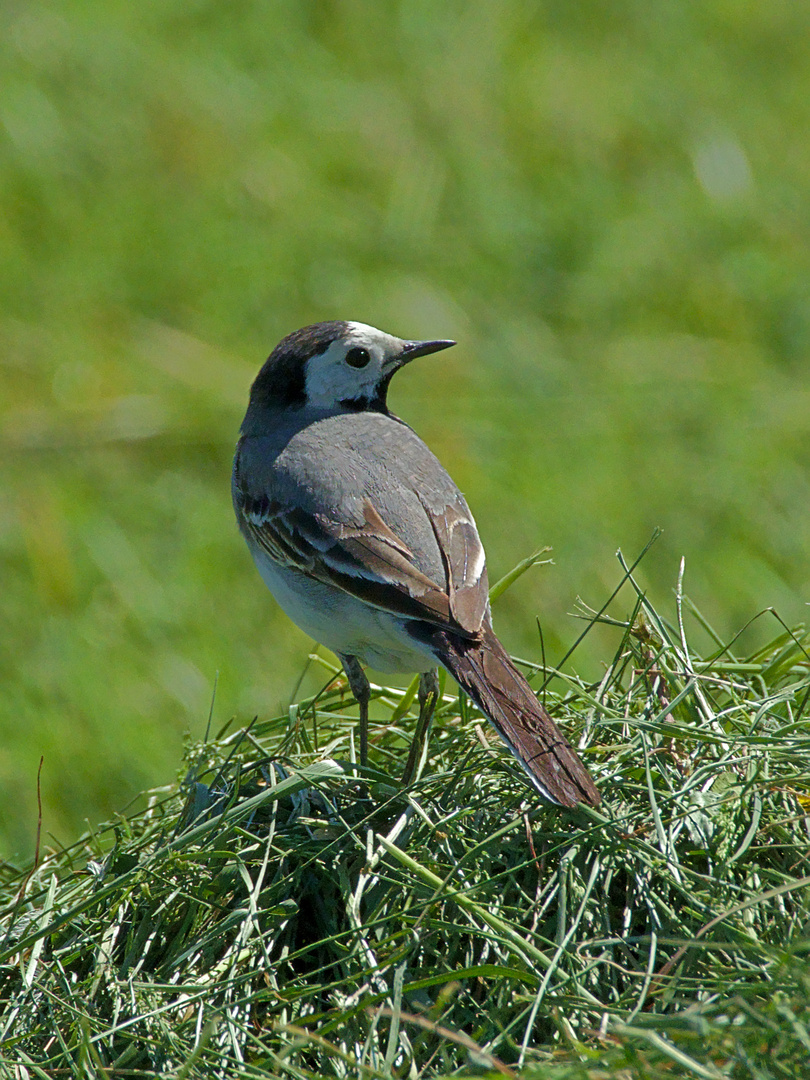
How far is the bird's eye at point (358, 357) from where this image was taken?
197 inches

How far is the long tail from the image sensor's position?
122 inches

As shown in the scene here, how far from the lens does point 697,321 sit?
9.79 meters

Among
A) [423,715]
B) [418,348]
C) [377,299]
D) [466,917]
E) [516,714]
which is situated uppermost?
[377,299]

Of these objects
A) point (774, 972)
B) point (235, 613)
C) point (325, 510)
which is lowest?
point (774, 972)

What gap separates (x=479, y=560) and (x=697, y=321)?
6.20 m

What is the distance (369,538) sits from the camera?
4.22 metres

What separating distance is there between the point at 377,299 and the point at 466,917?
7.19 metres

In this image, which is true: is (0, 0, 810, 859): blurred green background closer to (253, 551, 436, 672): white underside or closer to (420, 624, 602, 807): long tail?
(253, 551, 436, 672): white underside

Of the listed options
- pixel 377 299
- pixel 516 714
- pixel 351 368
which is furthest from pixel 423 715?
pixel 377 299

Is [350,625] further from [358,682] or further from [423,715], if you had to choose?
[423,715]

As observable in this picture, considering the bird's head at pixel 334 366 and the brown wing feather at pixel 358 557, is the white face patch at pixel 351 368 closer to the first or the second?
the bird's head at pixel 334 366

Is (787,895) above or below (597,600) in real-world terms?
below

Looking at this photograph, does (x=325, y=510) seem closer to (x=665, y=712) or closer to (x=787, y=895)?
(x=665, y=712)

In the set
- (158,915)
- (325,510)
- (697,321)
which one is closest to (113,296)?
(697,321)
